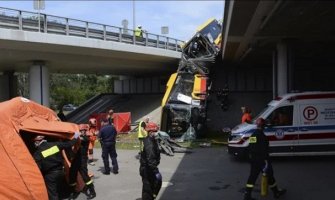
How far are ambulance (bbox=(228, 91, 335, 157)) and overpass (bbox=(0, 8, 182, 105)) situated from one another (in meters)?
12.5

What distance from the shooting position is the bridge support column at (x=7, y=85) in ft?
120

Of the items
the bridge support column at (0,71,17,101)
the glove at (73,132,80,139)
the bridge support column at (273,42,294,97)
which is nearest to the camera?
the glove at (73,132,80,139)

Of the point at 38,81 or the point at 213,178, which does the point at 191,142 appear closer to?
the point at 213,178

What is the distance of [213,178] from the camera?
14.1 meters

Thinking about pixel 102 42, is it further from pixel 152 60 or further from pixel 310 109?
pixel 310 109

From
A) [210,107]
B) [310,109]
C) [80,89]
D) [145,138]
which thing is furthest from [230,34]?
[80,89]

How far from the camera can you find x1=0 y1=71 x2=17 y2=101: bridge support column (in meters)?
36.4

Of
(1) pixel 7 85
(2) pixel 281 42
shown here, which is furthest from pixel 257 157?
(1) pixel 7 85

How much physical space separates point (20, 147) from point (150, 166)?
2973mm

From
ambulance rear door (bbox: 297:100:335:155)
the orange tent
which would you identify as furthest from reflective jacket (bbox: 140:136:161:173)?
ambulance rear door (bbox: 297:100:335:155)

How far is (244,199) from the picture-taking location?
1083 centimetres

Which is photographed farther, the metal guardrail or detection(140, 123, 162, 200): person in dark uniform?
the metal guardrail

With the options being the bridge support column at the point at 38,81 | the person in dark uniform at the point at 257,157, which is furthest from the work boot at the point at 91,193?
the bridge support column at the point at 38,81

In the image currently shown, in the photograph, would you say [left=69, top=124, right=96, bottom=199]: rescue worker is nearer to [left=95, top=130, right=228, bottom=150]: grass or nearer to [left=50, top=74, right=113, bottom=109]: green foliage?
[left=95, top=130, right=228, bottom=150]: grass
